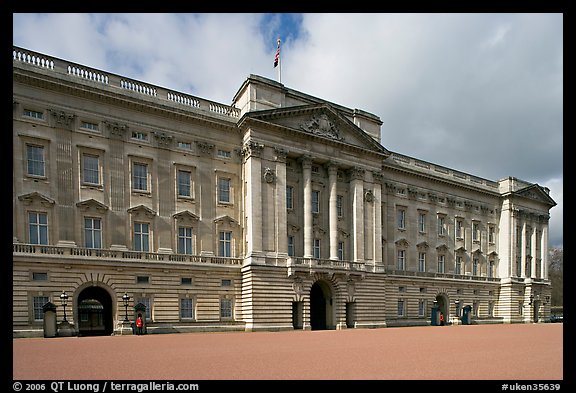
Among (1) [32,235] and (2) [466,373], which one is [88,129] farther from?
(2) [466,373]

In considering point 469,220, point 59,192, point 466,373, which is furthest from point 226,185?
A: point 469,220

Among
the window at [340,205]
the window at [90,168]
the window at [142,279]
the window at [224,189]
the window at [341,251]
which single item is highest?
the window at [90,168]

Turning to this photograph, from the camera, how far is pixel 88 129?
119 ft

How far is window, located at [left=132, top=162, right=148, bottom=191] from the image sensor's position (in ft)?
124

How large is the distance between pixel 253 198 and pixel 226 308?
35.2 feet

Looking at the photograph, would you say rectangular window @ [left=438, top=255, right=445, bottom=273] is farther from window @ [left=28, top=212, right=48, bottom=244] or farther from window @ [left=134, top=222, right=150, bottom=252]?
window @ [left=28, top=212, right=48, bottom=244]

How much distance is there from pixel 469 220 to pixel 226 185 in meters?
40.5

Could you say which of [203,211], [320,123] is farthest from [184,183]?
[320,123]

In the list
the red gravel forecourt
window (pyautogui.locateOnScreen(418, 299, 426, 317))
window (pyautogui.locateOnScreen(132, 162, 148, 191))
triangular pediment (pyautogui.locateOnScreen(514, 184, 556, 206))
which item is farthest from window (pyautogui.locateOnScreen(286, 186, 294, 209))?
triangular pediment (pyautogui.locateOnScreen(514, 184, 556, 206))

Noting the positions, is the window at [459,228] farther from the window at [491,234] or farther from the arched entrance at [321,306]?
the arched entrance at [321,306]

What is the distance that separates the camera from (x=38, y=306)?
32125mm

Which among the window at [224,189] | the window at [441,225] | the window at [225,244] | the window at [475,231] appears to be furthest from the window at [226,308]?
the window at [475,231]

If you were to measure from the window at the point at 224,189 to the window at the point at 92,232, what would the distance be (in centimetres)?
1123

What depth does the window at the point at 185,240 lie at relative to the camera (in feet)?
129
